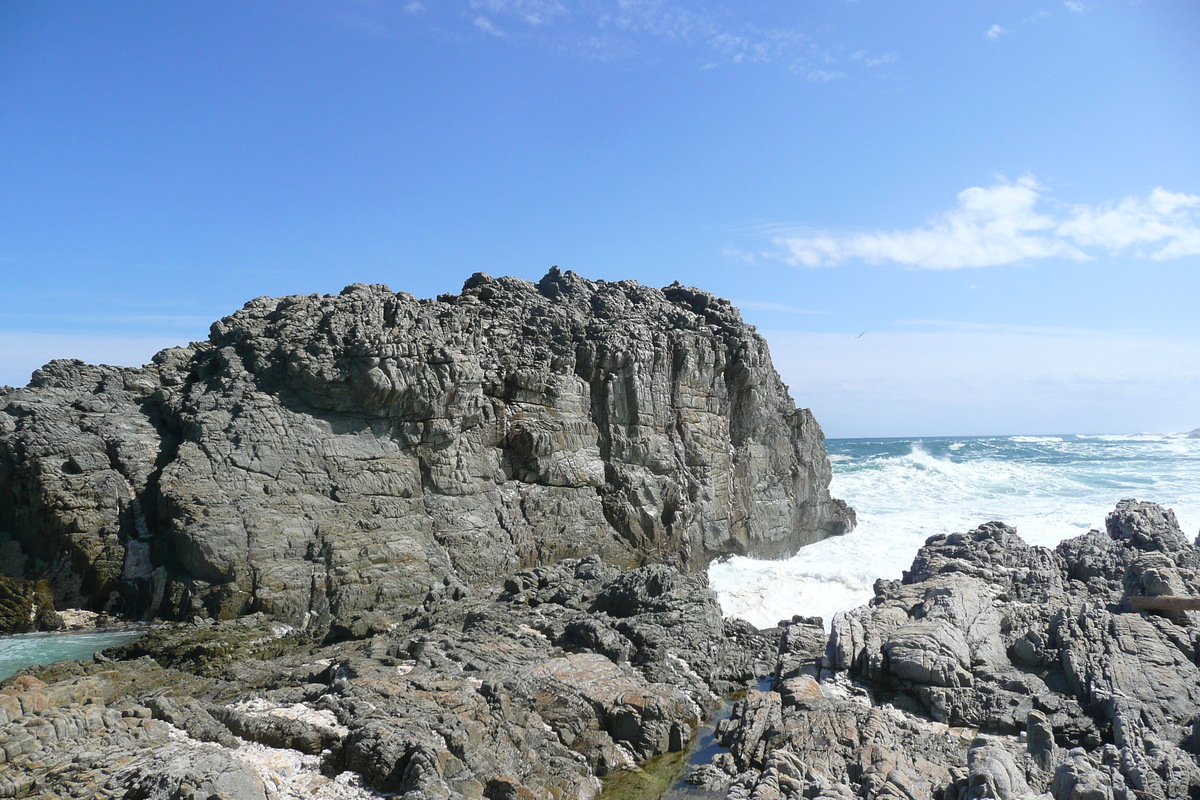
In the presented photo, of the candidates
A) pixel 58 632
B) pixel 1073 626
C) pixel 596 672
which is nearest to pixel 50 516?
pixel 58 632

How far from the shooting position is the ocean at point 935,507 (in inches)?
1054

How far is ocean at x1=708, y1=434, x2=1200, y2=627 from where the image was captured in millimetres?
26766

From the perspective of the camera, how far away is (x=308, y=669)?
1480 cm

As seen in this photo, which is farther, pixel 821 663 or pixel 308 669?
pixel 821 663

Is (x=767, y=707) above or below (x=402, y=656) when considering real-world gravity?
below

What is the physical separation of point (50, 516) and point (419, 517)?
31.7ft

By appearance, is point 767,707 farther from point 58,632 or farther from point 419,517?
point 58,632

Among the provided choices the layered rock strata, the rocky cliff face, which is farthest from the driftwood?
the rocky cliff face

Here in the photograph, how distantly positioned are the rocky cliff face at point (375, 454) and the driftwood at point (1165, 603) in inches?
562

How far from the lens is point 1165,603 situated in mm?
16750

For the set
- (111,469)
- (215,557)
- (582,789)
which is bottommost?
(582,789)

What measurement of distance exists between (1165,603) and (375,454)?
67.3 ft

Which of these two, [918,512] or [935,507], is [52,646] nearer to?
[918,512]

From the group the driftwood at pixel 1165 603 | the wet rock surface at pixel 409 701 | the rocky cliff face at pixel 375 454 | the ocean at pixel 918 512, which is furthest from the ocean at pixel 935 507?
the driftwood at pixel 1165 603
